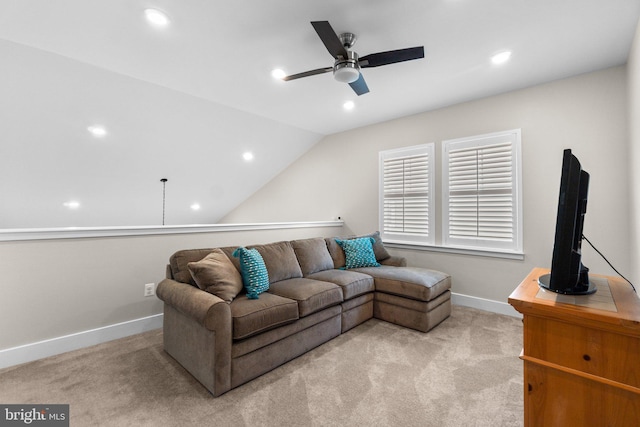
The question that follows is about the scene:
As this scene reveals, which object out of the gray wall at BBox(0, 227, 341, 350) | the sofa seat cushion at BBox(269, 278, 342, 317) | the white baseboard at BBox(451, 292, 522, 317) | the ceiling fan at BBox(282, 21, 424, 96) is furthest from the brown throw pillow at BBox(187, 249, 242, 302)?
the white baseboard at BBox(451, 292, 522, 317)

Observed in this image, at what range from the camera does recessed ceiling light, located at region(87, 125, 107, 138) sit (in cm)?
344

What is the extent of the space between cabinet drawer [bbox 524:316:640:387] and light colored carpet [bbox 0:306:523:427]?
101 centimetres

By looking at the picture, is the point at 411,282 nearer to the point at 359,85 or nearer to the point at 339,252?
the point at 339,252

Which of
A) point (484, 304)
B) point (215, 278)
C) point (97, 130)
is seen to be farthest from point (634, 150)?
A: point (97, 130)

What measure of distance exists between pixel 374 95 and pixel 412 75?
602 mm

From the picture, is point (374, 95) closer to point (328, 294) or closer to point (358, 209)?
point (358, 209)

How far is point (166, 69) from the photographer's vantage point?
9.52 feet

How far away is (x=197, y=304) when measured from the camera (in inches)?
79.7

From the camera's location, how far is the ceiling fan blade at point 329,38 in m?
1.87

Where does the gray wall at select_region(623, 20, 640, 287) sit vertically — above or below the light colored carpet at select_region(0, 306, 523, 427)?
above

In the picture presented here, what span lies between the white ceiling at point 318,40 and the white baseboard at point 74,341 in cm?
249

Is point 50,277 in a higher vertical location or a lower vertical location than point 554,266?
lower

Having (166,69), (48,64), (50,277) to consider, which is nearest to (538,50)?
(166,69)

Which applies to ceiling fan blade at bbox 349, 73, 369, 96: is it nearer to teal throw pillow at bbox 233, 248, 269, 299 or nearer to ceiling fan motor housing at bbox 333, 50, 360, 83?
ceiling fan motor housing at bbox 333, 50, 360, 83
